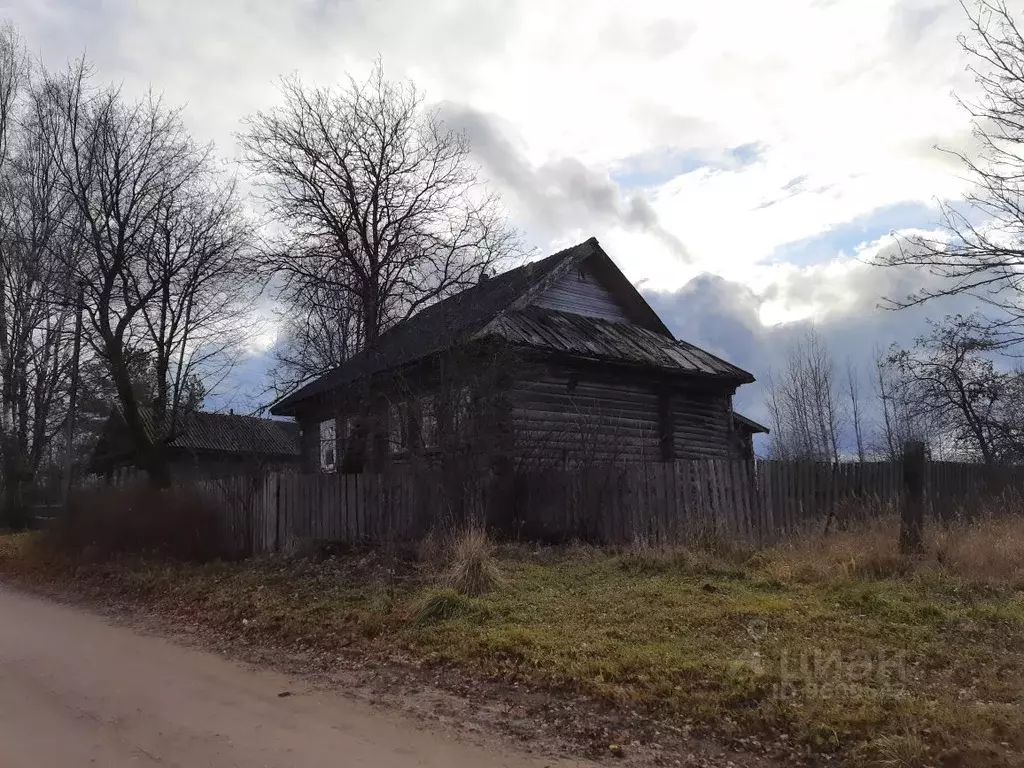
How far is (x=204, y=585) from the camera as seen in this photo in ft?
39.9

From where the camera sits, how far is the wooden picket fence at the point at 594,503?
1296 cm

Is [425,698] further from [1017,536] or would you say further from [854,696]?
[1017,536]

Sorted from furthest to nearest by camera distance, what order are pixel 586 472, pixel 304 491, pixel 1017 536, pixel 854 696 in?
pixel 304 491, pixel 586 472, pixel 1017 536, pixel 854 696

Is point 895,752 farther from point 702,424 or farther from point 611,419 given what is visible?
point 702,424

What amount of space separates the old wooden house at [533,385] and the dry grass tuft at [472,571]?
3.03 meters

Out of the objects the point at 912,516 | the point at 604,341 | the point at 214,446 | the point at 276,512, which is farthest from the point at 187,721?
the point at 214,446

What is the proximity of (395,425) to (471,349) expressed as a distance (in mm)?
2135

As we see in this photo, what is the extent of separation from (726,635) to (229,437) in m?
39.7

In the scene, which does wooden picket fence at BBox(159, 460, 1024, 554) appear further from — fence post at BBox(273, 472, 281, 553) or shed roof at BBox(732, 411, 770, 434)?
shed roof at BBox(732, 411, 770, 434)

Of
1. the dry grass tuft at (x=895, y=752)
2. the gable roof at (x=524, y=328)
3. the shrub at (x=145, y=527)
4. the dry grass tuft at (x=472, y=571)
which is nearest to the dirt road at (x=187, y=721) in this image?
the dry grass tuft at (x=895, y=752)

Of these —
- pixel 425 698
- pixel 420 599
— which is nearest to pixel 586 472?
pixel 420 599

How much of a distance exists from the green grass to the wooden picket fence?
58.5 inches

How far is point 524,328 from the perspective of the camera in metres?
17.2

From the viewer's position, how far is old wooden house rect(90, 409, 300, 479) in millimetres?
34344
